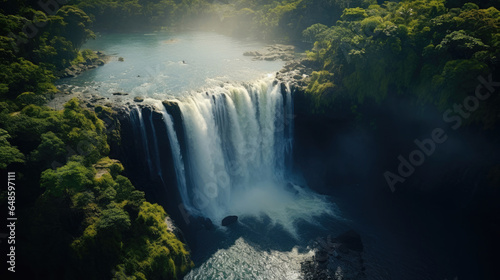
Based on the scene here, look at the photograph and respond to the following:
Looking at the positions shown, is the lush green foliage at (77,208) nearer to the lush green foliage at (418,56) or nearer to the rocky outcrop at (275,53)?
the lush green foliage at (418,56)

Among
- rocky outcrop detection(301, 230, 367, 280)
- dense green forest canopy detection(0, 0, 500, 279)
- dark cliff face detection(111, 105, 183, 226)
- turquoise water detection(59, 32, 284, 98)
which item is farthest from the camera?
turquoise water detection(59, 32, 284, 98)

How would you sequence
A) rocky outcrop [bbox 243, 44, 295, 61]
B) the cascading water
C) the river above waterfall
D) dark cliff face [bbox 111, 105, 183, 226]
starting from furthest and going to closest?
rocky outcrop [bbox 243, 44, 295, 61] → the cascading water → dark cliff face [bbox 111, 105, 183, 226] → the river above waterfall

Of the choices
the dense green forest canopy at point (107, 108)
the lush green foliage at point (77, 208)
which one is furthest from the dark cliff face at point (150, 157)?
the lush green foliage at point (77, 208)

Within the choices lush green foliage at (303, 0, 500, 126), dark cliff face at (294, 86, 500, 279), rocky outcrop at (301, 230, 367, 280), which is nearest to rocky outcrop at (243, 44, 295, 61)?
lush green foliage at (303, 0, 500, 126)

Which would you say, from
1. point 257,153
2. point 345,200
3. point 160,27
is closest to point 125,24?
point 160,27

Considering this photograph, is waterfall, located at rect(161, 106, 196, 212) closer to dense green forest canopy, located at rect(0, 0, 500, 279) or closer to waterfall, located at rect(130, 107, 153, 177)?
waterfall, located at rect(130, 107, 153, 177)

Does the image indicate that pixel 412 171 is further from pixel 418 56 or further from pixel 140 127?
pixel 140 127

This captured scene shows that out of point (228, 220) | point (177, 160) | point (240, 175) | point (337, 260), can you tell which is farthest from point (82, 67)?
point (337, 260)
